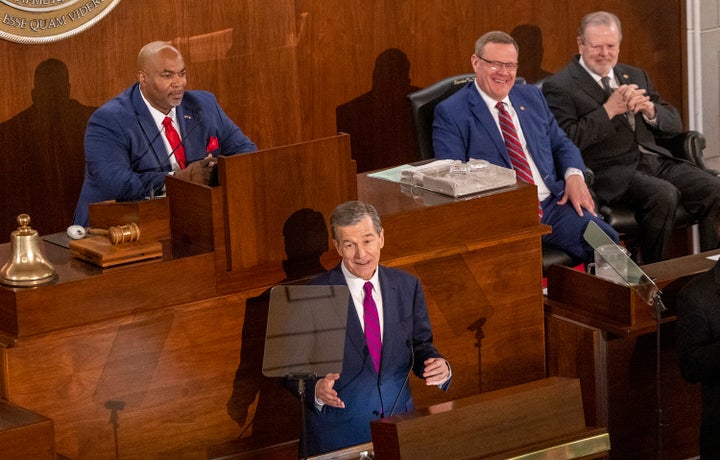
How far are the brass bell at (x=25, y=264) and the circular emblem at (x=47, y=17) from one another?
2195 mm

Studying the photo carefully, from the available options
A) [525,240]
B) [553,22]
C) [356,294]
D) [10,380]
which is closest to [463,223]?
[525,240]

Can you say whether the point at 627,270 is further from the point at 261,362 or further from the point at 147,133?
the point at 147,133

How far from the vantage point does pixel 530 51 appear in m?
7.55

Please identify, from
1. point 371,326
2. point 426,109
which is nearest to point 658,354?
point 371,326

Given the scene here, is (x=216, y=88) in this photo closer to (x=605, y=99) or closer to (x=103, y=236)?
(x=605, y=99)

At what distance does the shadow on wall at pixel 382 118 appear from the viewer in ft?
23.4

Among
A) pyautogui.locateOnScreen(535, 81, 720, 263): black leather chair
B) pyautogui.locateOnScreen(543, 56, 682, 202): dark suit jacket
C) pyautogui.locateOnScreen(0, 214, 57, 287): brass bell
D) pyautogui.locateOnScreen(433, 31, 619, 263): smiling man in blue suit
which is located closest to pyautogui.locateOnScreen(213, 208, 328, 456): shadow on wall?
pyautogui.locateOnScreen(0, 214, 57, 287): brass bell

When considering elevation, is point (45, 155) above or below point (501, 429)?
above

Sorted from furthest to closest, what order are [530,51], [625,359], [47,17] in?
[530,51]
[47,17]
[625,359]

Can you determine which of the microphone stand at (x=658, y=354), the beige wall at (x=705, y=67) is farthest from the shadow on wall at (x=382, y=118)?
the microphone stand at (x=658, y=354)

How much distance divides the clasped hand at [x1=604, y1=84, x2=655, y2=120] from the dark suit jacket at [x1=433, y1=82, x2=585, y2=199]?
38cm

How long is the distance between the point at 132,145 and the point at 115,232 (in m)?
1.31

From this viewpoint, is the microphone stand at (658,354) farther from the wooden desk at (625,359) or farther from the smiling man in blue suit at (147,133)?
the smiling man in blue suit at (147,133)

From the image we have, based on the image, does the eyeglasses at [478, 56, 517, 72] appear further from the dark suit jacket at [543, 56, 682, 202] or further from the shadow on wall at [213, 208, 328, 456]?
the shadow on wall at [213, 208, 328, 456]
